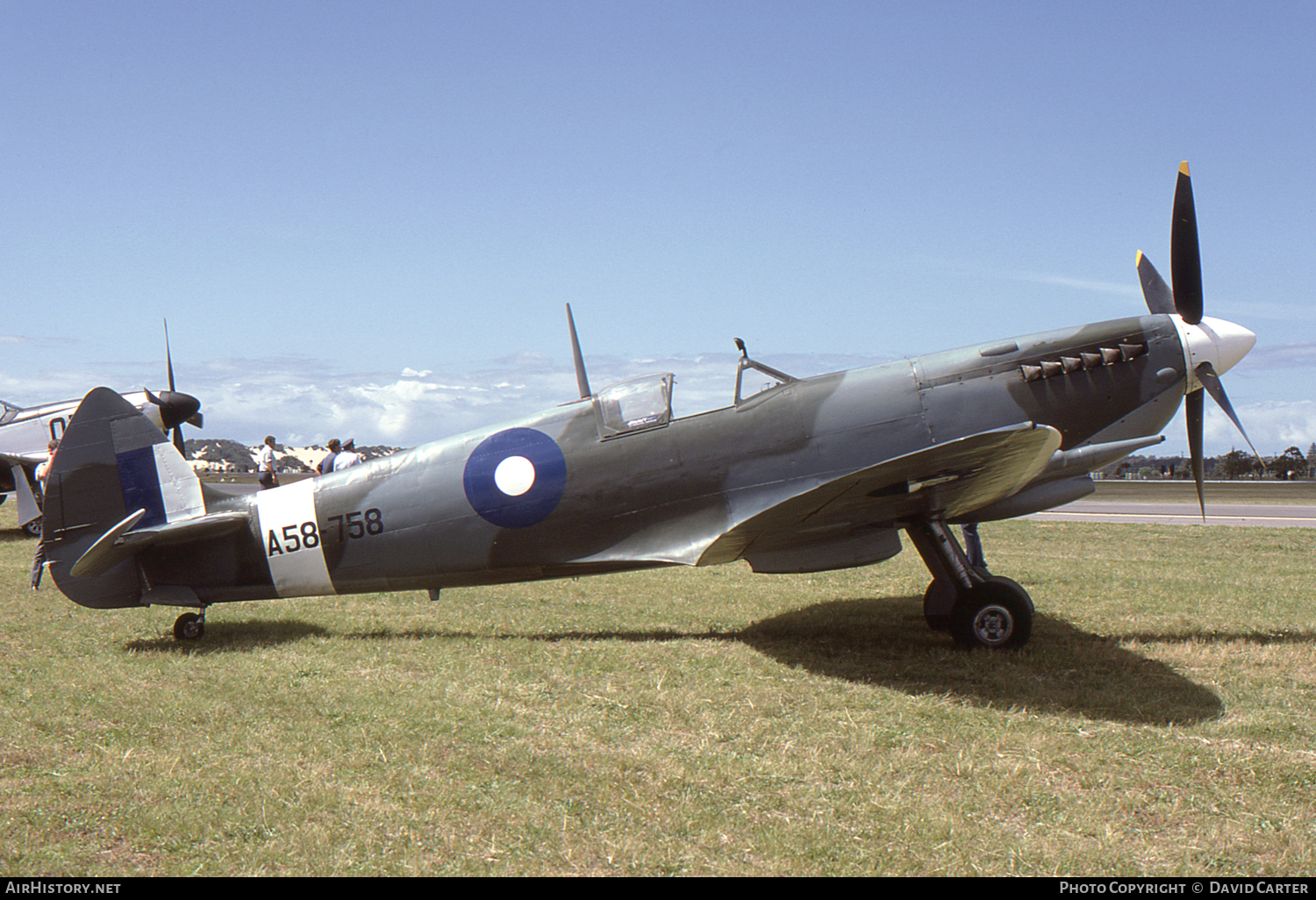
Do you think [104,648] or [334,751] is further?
[104,648]

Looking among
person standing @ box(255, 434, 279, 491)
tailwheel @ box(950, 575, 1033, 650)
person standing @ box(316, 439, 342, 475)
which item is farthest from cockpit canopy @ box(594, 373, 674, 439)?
person standing @ box(255, 434, 279, 491)

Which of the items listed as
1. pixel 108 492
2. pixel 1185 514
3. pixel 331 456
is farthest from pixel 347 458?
pixel 1185 514

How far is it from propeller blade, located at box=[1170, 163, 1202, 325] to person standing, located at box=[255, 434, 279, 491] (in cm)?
1244

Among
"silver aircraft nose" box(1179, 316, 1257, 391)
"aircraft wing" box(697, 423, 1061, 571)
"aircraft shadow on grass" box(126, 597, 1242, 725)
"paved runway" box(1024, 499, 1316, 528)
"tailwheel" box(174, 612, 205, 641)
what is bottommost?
"paved runway" box(1024, 499, 1316, 528)

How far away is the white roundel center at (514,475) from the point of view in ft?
21.5

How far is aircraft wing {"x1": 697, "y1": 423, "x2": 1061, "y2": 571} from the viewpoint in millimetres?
4949

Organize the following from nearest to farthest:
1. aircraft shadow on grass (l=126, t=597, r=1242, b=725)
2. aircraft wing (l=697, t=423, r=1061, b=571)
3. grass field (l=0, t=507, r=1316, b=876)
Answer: grass field (l=0, t=507, r=1316, b=876) → aircraft wing (l=697, t=423, r=1061, b=571) → aircraft shadow on grass (l=126, t=597, r=1242, b=725)

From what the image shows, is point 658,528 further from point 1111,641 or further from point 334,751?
point 1111,641

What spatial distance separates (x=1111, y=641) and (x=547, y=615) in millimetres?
4744

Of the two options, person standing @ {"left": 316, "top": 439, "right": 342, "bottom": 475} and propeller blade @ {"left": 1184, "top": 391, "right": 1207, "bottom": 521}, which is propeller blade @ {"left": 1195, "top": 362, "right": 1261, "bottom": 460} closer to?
propeller blade @ {"left": 1184, "top": 391, "right": 1207, "bottom": 521}

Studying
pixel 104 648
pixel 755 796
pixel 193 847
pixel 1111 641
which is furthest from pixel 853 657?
pixel 104 648

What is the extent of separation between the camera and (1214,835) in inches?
134

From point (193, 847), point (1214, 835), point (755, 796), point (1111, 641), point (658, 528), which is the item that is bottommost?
point (1111, 641)
